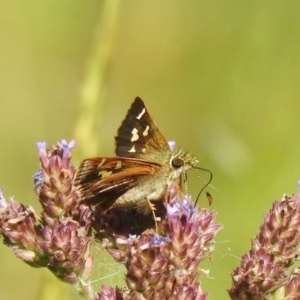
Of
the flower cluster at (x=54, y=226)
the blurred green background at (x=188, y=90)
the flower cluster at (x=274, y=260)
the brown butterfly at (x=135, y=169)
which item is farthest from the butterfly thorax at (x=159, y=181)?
the blurred green background at (x=188, y=90)

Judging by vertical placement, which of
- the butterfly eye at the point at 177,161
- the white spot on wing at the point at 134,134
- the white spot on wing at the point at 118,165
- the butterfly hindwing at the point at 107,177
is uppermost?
the white spot on wing at the point at 134,134

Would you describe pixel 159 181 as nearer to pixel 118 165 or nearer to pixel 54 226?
pixel 118 165

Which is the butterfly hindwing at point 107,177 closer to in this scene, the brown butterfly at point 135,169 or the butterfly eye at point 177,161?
the brown butterfly at point 135,169

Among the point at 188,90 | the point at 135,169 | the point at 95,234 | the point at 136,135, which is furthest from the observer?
the point at 188,90

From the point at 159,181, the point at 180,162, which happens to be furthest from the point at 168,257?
the point at 180,162

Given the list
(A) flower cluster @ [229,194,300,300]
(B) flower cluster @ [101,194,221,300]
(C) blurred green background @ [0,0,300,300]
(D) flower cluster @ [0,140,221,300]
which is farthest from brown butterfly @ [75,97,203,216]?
(C) blurred green background @ [0,0,300,300]

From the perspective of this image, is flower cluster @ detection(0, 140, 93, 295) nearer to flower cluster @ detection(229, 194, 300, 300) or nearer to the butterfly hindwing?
the butterfly hindwing

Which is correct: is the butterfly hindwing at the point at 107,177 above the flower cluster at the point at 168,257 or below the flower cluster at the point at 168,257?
above

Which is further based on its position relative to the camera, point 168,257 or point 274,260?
point 274,260
